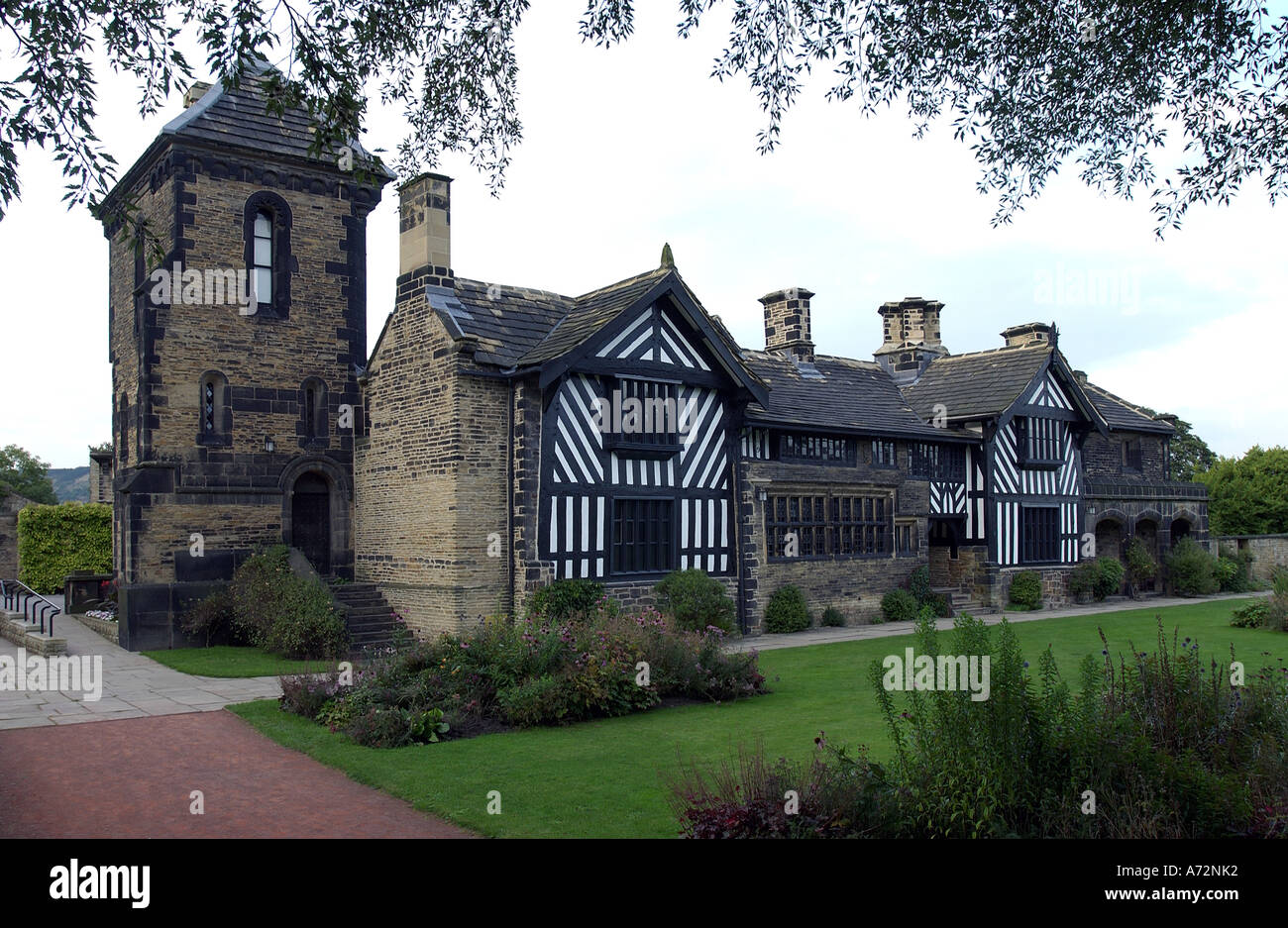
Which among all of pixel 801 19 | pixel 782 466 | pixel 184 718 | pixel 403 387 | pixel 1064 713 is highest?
pixel 801 19

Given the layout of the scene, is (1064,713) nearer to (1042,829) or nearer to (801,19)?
(1042,829)

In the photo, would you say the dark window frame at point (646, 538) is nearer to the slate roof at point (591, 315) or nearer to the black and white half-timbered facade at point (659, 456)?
the black and white half-timbered facade at point (659, 456)

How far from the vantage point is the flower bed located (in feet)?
31.7

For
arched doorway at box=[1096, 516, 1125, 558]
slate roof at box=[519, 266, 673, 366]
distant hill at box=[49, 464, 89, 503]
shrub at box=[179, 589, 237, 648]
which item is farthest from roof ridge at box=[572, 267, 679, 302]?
distant hill at box=[49, 464, 89, 503]

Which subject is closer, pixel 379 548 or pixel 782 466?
pixel 379 548

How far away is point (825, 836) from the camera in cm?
535

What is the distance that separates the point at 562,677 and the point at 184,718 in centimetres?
428

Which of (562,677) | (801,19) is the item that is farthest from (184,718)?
(801,19)

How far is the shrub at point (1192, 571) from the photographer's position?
2786cm

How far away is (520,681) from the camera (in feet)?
34.4

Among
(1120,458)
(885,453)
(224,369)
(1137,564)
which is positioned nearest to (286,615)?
(224,369)

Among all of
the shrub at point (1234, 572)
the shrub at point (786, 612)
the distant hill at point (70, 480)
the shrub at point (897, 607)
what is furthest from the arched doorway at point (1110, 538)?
the distant hill at point (70, 480)

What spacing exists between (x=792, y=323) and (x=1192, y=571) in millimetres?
14494

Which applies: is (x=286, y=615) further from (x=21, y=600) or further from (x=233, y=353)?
(x=21, y=600)
